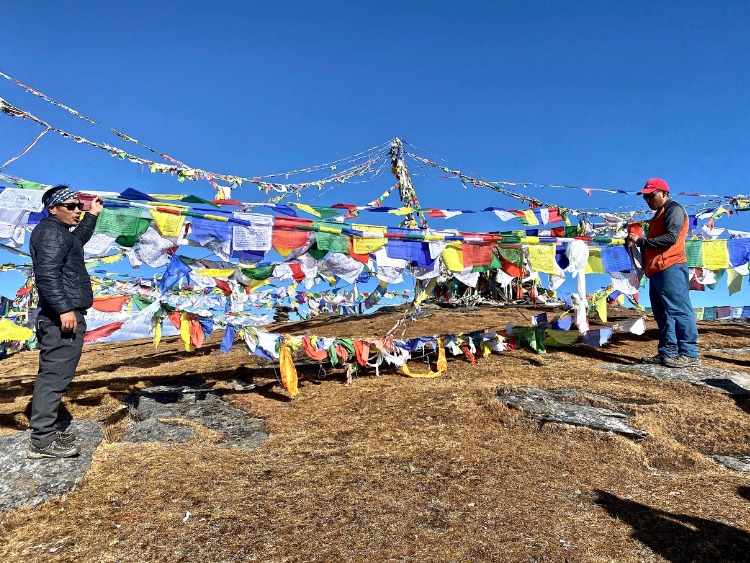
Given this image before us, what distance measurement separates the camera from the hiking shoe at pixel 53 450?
3.88 metres

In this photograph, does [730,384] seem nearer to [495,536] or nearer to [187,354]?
[495,536]

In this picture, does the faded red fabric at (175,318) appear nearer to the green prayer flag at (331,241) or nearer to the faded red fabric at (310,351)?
the faded red fabric at (310,351)

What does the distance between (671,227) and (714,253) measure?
3238 millimetres

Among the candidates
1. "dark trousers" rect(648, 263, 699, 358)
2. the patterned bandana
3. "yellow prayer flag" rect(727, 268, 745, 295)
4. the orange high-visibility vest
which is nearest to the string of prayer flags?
the patterned bandana

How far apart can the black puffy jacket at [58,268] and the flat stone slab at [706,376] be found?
24.0 ft

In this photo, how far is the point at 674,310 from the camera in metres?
6.58

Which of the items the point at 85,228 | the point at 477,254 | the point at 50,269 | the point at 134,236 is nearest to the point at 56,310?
the point at 50,269

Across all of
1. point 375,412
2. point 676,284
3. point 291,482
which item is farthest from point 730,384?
point 291,482

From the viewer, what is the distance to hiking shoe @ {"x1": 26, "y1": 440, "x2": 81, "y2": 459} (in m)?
3.88

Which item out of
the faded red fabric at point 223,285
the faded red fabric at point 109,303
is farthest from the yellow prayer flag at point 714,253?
Result: the faded red fabric at point 109,303

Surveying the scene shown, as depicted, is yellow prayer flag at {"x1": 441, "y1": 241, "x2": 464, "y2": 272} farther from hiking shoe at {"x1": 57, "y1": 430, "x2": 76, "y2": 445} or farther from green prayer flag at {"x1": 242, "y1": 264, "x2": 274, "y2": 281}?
hiking shoe at {"x1": 57, "y1": 430, "x2": 76, "y2": 445}

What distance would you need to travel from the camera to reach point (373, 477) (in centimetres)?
385

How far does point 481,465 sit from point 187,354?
9685mm

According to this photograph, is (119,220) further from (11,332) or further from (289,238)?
(11,332)
